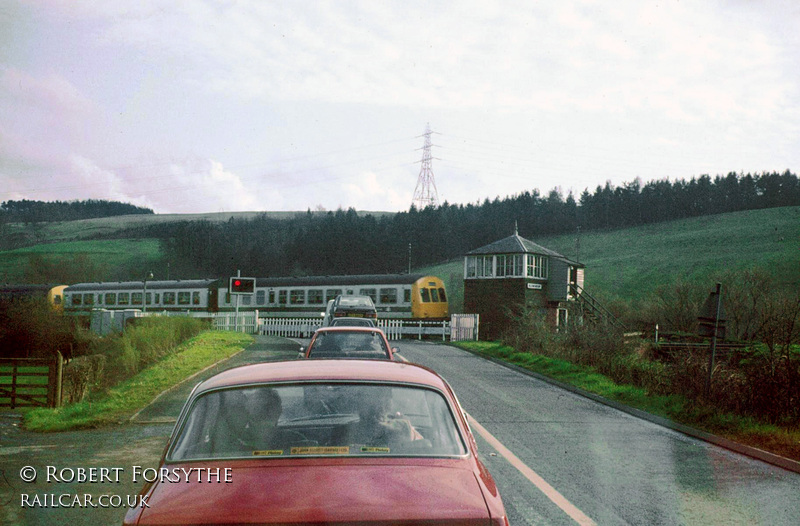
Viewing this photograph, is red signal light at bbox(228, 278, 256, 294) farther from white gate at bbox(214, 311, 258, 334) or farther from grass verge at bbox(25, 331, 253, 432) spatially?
grass verge at bbox(25, 331, 253, 432)

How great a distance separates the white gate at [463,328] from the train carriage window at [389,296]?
15.4ft

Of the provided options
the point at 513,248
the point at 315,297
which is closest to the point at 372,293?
the point at 315,297

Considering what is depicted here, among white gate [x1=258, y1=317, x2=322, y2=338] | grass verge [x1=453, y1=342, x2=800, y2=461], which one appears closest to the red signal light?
white gate [x1=258, y1=317, x2=322, y2=338]

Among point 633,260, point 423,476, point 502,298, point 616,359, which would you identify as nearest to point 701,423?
point 616,359

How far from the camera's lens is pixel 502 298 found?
140ft

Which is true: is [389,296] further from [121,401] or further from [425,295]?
[121,401]

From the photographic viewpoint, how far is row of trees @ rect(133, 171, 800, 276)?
111625mm

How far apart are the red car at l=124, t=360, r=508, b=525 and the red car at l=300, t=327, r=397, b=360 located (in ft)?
25.3

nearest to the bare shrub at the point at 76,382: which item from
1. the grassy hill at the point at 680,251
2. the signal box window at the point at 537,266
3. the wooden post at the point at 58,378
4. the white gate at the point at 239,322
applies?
the wooden post at the point at 58,378

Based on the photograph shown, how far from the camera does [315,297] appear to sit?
43000 mm

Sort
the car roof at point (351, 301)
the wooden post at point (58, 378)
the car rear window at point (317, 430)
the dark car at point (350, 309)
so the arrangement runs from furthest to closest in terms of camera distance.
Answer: the car roof at point (351, 301) < the dark car at point (350, 309) < the wooden post at point (58, 378) < the car rear window at point (317, 430)

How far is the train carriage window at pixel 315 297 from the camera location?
42812 mm

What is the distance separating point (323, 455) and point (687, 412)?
9.64m

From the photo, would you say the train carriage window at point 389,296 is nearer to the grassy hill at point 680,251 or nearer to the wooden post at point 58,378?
the wooden post at point 58,378
